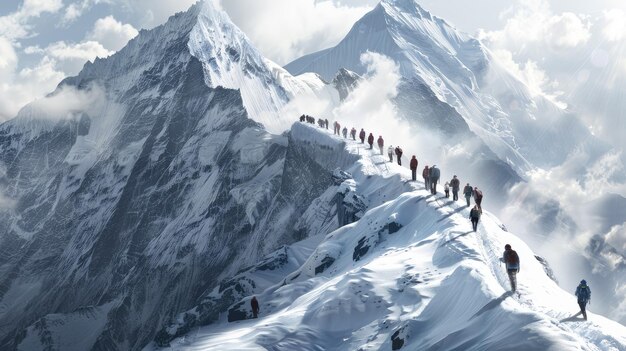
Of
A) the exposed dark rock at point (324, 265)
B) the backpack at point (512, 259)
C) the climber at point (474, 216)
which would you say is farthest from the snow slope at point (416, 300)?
the backpack at point (512, 259)

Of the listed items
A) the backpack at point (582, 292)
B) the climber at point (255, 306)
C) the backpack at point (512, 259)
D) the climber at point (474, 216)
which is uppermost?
the climber at point (474, 216)

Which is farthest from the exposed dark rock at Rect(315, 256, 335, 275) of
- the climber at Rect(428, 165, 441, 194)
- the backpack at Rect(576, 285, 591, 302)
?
the backpack at Rect(576, 285, 591, 302)

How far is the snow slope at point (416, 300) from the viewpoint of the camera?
34.6 metres

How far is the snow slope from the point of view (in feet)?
114

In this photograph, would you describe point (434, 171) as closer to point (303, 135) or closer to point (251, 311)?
point (251, 311)

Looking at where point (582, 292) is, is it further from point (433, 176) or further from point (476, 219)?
point (433, 176)

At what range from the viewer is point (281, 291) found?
64.1 metres

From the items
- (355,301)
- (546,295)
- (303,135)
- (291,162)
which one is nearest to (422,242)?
(355,301)

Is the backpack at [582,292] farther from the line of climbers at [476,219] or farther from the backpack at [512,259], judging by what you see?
the backpack at [512,259]

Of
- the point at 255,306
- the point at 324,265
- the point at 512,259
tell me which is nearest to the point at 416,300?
the point at 512,259

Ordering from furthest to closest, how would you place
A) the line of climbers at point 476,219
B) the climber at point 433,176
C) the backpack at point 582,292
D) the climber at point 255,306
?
the climber at point 255,306 → the climber at point 433,176 → the line of climbers at point 476,219 → the backpack at point 582,292

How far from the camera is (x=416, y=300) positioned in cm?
4422

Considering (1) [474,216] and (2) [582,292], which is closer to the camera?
(2) [582,292]

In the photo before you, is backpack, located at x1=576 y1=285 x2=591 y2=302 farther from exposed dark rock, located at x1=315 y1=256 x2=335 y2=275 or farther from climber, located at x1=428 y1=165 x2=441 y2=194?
exposed dark rock, located at x1=315 y1=256 x2=335 y2=275
